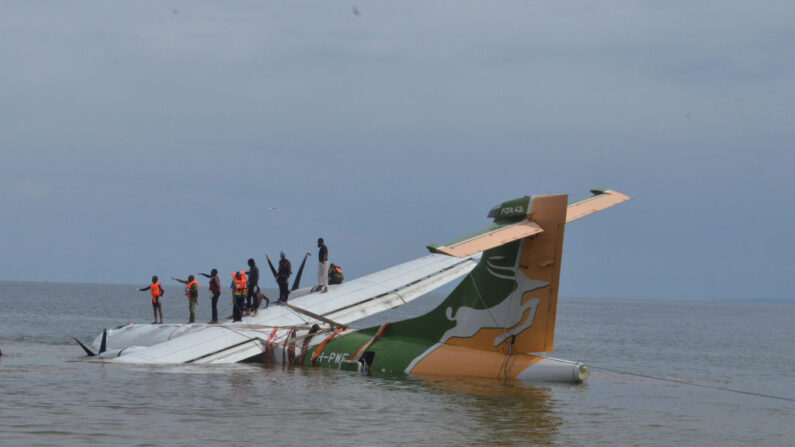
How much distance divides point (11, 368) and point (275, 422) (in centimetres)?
1037

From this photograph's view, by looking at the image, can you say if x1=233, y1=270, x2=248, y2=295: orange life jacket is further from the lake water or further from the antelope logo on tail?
the antelope logo on tail

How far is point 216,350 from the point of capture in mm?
21172

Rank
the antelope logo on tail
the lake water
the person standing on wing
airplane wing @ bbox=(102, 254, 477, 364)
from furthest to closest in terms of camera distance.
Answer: the person standing on wing, airplane wing @ bbox=(102, 254, 477, 364), the antelope logo on tail, the lake water

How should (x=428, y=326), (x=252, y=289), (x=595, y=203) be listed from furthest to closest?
(x=252, y=289) < (x=428, y=326) < (x=595, y=203)

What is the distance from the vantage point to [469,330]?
1806cm

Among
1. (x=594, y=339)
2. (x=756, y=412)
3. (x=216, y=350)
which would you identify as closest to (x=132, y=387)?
(x=216, y=350)

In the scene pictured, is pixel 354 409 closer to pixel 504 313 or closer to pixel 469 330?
pixel 469 330

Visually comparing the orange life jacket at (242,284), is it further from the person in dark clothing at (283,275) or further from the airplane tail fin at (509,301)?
the airplane tail fin at (509,301)

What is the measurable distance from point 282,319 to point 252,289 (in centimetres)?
214

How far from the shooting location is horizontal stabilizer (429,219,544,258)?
13.5 meters

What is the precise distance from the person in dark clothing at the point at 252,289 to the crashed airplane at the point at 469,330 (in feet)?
5.19

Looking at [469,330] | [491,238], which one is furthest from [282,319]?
[491,238]

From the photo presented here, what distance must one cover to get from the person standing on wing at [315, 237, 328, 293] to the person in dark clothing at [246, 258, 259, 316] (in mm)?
1770

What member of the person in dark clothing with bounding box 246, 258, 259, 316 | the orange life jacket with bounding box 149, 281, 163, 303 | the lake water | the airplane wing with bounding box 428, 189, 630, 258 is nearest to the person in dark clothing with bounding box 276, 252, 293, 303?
the person in dark clothing with bounding box 246, 258, 259, 316
